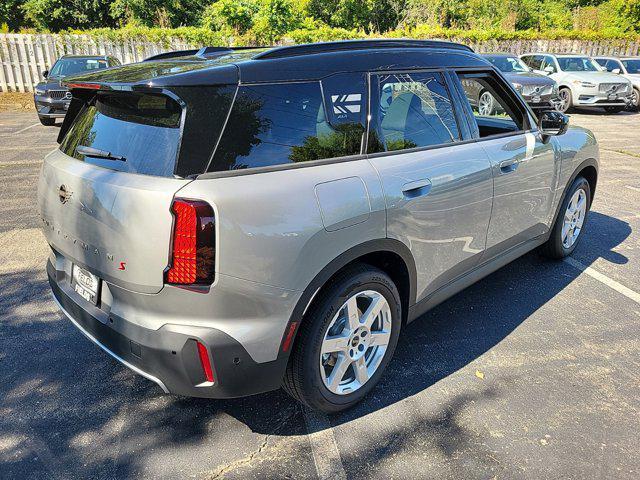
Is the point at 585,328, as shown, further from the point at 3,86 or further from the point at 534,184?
the point at 3,86

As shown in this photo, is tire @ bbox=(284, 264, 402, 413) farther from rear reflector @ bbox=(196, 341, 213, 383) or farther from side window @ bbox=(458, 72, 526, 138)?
side window @ bbox=(458, 72, 526, 138)

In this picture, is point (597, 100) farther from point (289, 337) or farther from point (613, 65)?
point (289, 337)

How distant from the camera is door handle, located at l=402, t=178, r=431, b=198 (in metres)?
2.68

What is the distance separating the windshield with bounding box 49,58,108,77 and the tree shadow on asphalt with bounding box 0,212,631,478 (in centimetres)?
1106

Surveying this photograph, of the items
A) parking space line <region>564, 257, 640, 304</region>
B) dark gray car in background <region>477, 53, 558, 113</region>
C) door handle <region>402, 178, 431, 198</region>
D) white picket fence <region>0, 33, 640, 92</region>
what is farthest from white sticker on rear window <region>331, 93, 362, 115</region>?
white picket fence <region>0, 33, 640, 92</region>

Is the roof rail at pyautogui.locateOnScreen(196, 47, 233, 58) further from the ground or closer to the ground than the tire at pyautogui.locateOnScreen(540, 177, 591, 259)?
further from the ground

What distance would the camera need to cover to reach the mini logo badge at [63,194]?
2.39 m

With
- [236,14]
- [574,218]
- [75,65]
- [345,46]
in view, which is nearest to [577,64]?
[236,14]

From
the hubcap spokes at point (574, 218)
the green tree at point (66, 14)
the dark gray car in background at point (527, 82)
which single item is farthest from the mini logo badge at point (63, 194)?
the green tree at point (66, 14)

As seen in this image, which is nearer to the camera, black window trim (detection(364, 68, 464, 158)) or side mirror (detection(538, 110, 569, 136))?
black window trim (detection(364, 68, 464, 158))

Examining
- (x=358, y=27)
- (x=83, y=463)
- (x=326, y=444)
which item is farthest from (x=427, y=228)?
(x=358, y=27)

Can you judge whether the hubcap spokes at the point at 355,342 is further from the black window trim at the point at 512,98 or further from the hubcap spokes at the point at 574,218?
the hubcap spokes at the point at 574,218

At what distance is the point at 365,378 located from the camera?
2773 mm

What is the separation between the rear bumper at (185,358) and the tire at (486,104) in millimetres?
2775
